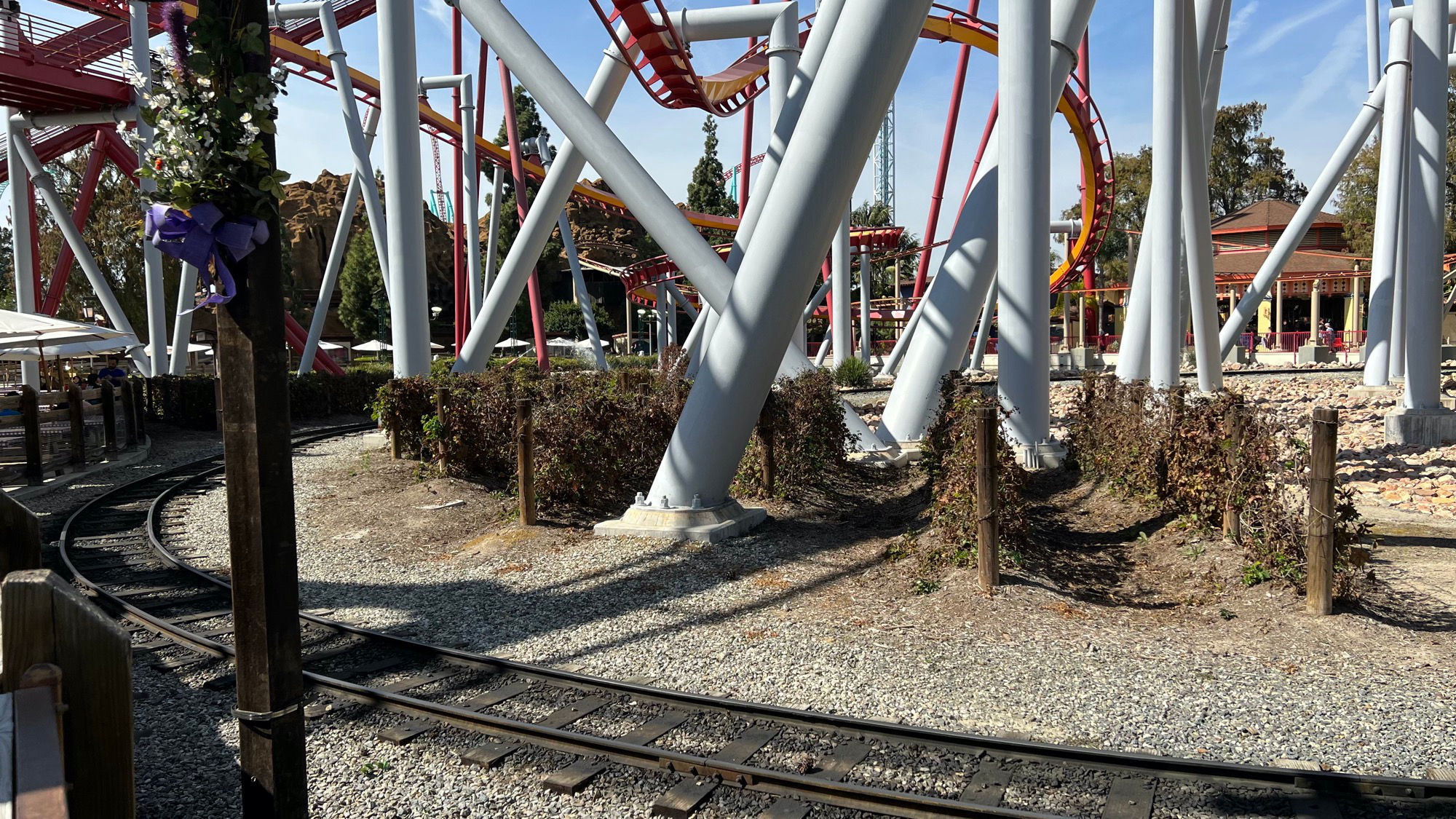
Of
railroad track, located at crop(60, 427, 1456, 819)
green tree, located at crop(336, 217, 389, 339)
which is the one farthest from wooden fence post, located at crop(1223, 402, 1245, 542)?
green tree, located at crop(336, 217, 389, 339)

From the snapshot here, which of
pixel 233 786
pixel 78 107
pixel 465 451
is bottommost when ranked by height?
pixel 233 786

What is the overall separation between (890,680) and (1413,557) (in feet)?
15.9

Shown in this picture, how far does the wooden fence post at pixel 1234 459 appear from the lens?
260 inches

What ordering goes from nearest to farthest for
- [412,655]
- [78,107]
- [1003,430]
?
1. [412,655]
2. [1003,430]
3. [78,107]

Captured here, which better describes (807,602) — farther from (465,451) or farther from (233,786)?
(465,451)

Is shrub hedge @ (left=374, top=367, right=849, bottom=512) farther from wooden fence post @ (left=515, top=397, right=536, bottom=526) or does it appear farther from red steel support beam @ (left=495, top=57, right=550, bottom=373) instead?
red steel support beam @ (left=495, top=57, right=550, bottom=373)

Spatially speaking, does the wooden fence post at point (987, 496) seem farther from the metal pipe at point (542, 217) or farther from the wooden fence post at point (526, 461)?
the metal pipe at point (542, 217)

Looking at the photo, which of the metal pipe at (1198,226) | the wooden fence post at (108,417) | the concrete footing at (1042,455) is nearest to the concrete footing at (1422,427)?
the metal pipe at (1198,226)

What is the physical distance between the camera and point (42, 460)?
46.0 ft

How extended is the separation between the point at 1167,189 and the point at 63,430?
16608 mm

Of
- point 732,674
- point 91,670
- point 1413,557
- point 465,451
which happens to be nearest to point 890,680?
point 732,674

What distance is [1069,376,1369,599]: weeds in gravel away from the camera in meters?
5.98

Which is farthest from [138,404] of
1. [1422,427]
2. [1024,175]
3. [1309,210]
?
[1309,210]

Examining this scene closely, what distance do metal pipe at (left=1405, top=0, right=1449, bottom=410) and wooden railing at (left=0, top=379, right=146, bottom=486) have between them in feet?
58.9
